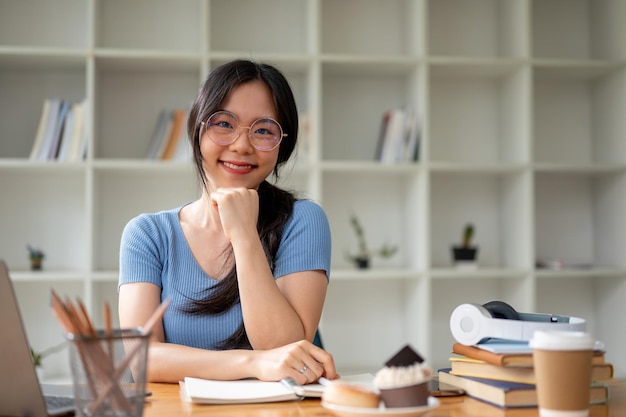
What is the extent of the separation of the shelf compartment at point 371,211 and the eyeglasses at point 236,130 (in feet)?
5.63

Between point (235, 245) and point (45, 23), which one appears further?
point (45, 23)

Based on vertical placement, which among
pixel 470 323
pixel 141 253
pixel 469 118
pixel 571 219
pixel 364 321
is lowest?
pixel 364 321

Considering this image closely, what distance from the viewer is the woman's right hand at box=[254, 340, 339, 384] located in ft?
4.23

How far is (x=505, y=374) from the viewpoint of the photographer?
1153mm

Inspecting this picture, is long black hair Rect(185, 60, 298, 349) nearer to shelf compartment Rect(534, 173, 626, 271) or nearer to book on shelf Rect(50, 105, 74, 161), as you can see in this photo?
book on shelf Rect(50, 105, 74, 161)

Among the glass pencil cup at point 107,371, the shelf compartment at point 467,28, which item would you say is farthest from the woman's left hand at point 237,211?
the shelf compartment at point 467,28

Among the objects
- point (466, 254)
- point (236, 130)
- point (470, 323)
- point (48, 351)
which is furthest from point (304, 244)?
point (48, 351)

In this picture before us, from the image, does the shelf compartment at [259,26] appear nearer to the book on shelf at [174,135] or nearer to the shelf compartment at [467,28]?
the book on shelf at [174,135]

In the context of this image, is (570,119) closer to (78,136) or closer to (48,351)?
(78,136)

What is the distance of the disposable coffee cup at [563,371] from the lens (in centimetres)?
98

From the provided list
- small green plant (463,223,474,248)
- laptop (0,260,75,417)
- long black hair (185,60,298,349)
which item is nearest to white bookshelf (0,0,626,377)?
small green plant (463,223,474,248)

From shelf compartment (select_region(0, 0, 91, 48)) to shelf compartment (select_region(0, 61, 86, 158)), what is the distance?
126 mm

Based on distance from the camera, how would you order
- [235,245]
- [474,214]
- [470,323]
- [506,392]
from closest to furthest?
[506,392], [470,323], [235,245], [474,214]

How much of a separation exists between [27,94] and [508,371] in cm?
283
